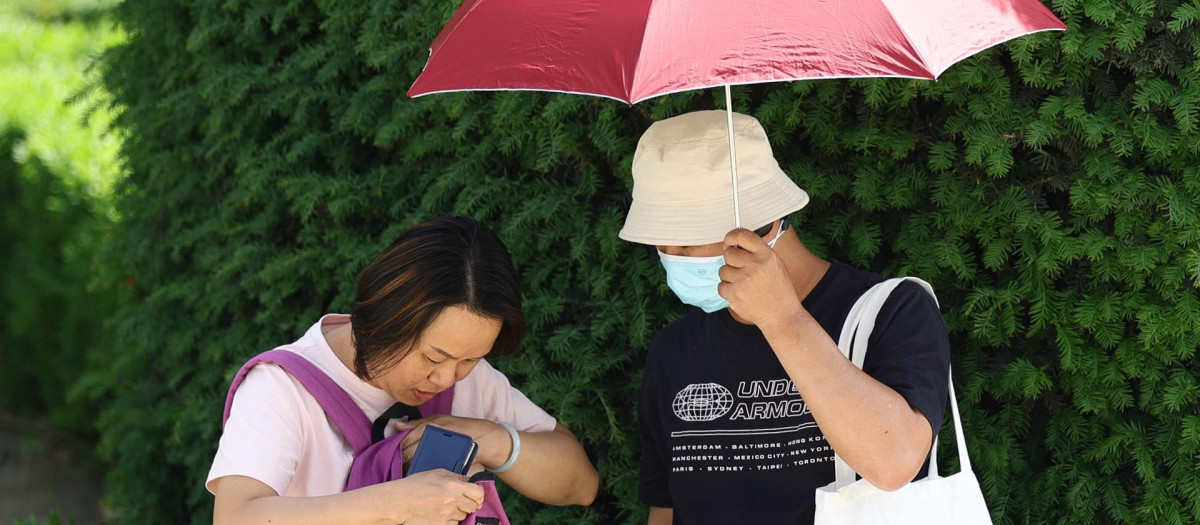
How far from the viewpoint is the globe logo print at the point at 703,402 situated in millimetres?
2418

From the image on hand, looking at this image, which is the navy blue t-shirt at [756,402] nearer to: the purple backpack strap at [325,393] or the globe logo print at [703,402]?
the globe logo print at [703,402]

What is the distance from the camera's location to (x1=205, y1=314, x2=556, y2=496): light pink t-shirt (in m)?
2.30

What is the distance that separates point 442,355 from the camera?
2428 millimetres

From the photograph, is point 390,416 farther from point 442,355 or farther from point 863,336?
point 863,336

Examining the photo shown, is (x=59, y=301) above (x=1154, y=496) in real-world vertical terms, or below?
below

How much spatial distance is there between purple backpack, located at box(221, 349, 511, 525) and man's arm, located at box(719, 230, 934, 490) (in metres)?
0.70

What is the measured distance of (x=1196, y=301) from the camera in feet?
8.27

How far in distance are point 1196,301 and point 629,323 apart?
142 cm

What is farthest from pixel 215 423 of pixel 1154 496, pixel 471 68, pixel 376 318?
pixel 1154 496

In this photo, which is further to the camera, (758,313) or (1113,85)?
(1113,85)

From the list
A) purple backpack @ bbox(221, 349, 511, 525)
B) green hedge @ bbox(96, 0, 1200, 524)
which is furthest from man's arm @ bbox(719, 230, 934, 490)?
green hedge @ bbox(96, 0, 1200, 524)

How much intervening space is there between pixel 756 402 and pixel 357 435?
2.73 ft

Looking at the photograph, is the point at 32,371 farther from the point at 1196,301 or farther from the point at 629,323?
the point at 1196,301

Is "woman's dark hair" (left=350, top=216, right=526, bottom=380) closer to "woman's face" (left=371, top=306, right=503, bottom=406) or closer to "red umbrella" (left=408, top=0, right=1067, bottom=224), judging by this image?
"woman's face" (left=371, top=306, right=503, bottom=406)
